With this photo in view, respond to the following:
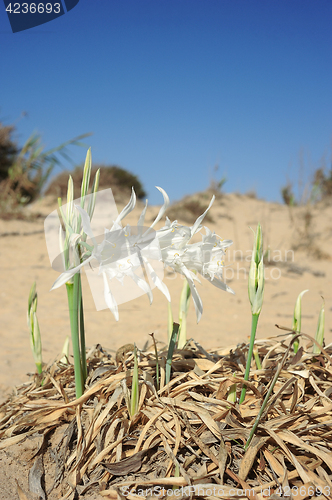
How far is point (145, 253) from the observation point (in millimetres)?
876

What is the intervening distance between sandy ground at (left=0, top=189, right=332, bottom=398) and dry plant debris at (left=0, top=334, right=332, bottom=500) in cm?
97

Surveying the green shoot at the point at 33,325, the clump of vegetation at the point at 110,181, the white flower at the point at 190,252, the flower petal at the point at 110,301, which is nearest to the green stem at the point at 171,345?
the white flower at the point at 190,252

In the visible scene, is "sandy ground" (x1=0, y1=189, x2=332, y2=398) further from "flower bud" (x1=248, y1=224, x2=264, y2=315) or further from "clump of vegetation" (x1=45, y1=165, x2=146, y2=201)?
"clump of vegetation" (x1=45, y1=165, x2=146, y2=201)

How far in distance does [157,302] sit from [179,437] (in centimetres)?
309

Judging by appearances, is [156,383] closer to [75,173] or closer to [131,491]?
[131,491]

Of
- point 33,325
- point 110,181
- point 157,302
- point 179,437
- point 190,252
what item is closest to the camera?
point 190,252

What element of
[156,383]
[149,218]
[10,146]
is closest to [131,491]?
[156,383]

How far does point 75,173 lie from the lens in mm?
11539

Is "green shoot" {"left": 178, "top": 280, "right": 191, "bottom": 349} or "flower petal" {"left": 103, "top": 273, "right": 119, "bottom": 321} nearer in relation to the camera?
"flower petal" {"left": 103, "top": 273, "right": 119, "bottom": 321}

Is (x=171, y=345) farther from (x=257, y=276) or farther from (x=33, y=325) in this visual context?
(x=33, y=325)

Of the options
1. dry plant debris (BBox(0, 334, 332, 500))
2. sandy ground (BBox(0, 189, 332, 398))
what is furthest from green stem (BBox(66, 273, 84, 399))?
sandy ground (BBox(0, 189, 332, 398))

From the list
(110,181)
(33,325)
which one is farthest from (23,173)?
(33,325)

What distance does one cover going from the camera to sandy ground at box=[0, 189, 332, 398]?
279 centimetres

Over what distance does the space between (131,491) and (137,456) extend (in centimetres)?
8
